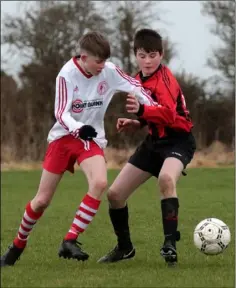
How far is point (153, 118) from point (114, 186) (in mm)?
857

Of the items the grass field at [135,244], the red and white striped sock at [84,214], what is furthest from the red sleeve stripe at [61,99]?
the grass field at [135,244]

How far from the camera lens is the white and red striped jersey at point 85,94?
6.58 m

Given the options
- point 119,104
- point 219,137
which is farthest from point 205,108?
point 119,104

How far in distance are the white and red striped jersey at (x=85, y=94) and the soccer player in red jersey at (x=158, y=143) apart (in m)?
0.18

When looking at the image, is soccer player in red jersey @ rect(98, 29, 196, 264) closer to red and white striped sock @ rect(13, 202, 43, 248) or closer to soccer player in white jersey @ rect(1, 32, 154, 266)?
soccer player in white jersey @ rect(1, 32, 154, 266)

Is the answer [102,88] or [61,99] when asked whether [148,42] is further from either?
[61,99]

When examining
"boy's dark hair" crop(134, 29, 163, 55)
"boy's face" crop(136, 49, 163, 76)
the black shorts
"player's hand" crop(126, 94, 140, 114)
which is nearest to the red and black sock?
the black shorts

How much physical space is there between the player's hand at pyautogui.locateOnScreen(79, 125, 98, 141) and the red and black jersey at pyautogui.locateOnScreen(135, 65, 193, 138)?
1.83 feet

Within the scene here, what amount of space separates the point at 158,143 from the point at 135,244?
231 cm

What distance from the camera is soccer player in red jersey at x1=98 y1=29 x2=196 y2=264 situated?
264 inches

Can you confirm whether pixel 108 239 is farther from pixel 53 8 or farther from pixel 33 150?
pixel 53 8

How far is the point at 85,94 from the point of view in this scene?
670 cm

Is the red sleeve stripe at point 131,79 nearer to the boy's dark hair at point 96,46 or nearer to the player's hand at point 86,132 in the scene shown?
the boy's dark hair at point 96,46

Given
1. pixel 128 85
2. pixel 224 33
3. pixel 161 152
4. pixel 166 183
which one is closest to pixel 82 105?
pixel 128 85
